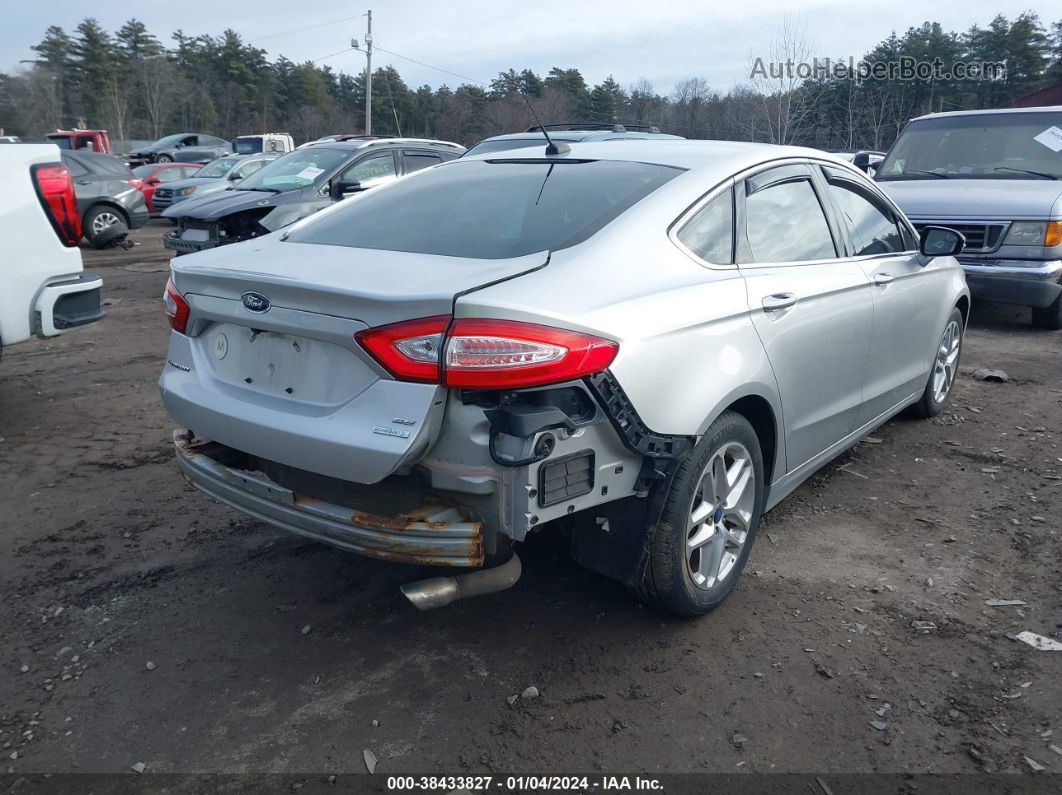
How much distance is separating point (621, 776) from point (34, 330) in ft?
14.3

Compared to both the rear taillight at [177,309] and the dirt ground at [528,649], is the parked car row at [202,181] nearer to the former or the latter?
the dirt ground at [528,649]

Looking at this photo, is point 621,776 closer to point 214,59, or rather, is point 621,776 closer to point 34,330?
point 34,330

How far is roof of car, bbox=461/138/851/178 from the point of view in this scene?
3.45 metres

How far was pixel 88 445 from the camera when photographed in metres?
5.14

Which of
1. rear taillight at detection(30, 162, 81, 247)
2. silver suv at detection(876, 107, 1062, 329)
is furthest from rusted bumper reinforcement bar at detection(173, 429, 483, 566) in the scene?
silver suv at detection(876, 107, 1062, 329)

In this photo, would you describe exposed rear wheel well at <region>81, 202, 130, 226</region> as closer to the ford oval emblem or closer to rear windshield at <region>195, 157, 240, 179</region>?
rear windshield at <region>195, 157, 240, 179</region>

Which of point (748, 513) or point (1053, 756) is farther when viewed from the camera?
point (748, 513)

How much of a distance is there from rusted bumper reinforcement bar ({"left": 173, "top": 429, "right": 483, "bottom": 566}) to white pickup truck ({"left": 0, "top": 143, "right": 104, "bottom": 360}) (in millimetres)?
2705

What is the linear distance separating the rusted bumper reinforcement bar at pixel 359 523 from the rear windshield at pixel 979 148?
7.99m

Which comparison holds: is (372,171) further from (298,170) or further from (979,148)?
(979,148)

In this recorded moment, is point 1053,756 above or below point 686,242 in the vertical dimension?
below

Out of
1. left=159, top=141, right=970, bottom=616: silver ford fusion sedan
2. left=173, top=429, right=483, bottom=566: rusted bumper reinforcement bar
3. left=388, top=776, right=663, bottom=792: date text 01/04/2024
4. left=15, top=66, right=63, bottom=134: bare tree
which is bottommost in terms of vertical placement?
left=388, top=776, right=663, bottom=792: date text 01/04/2024

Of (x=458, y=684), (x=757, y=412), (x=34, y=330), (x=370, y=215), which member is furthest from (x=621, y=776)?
(x=34, y=330)

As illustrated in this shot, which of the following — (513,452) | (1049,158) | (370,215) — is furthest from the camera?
(1049,158)
